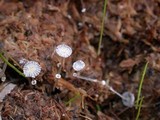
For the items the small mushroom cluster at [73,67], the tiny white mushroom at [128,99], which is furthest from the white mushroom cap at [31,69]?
the tiny white mushroom at [128,99]

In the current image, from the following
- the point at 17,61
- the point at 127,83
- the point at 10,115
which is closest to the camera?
the point at 10,115

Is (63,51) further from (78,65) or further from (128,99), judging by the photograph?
(128,99)

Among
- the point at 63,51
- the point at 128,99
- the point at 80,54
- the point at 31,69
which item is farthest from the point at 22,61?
the point at 128,99

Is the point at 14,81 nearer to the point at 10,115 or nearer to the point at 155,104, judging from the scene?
the point at 10,115

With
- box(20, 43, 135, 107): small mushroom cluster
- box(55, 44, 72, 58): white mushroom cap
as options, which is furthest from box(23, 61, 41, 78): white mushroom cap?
box(55, 44, 72, 58): white mushroom cap

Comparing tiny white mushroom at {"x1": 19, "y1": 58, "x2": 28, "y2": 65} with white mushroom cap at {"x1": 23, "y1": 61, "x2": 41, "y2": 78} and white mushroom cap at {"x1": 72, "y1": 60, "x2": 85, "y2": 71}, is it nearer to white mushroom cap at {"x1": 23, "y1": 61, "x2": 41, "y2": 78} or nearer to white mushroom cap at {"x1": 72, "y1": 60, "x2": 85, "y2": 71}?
white mushroom cap at {"x1": 23, "y1": 61, "x2": 41, "y2": 78}

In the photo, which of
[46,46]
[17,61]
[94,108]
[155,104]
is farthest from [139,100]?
[17,61]

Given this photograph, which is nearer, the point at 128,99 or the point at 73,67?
the point at 73,67

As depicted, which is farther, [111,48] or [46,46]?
[111,48]
